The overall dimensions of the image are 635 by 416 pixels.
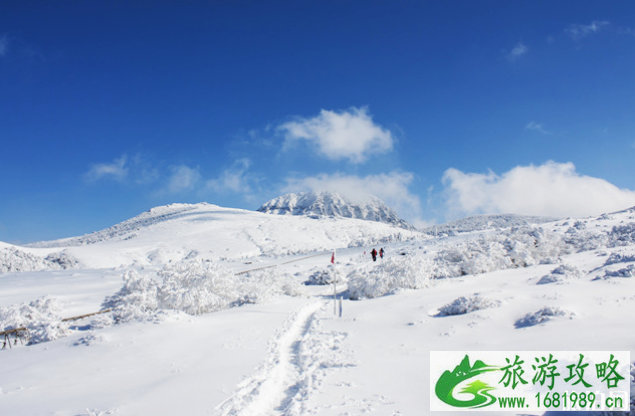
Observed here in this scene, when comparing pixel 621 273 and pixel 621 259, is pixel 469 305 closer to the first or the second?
pixel 621 273

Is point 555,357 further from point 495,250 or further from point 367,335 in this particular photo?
point 495,250

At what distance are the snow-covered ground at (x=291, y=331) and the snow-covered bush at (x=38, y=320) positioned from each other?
55mm

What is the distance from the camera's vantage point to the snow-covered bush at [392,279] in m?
19.0

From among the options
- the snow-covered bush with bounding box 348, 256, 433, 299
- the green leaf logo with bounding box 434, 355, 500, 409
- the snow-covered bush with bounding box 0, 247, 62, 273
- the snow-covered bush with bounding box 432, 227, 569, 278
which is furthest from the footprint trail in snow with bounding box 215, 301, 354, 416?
the snow-covered bush with bounding box 0, 247, 62, 273

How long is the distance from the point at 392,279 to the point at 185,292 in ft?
33.5

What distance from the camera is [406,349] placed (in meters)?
8.96

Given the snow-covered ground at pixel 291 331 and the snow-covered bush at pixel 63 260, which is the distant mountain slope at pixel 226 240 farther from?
the snow-covered ground at pixel 291 331

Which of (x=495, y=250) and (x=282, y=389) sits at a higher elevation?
(x=495, y=250)

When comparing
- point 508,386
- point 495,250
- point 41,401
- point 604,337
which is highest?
point 495,250

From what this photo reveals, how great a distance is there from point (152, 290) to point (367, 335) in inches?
404

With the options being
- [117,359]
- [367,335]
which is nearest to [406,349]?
[367,335]

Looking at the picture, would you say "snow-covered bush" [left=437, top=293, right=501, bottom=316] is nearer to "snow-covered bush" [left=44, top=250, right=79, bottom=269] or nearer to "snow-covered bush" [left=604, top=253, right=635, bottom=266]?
"snow-covered bush" [left=604, top=253, right=635, bottom=266]

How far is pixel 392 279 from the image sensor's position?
63.6ft

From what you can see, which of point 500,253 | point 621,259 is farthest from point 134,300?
point 621,259
